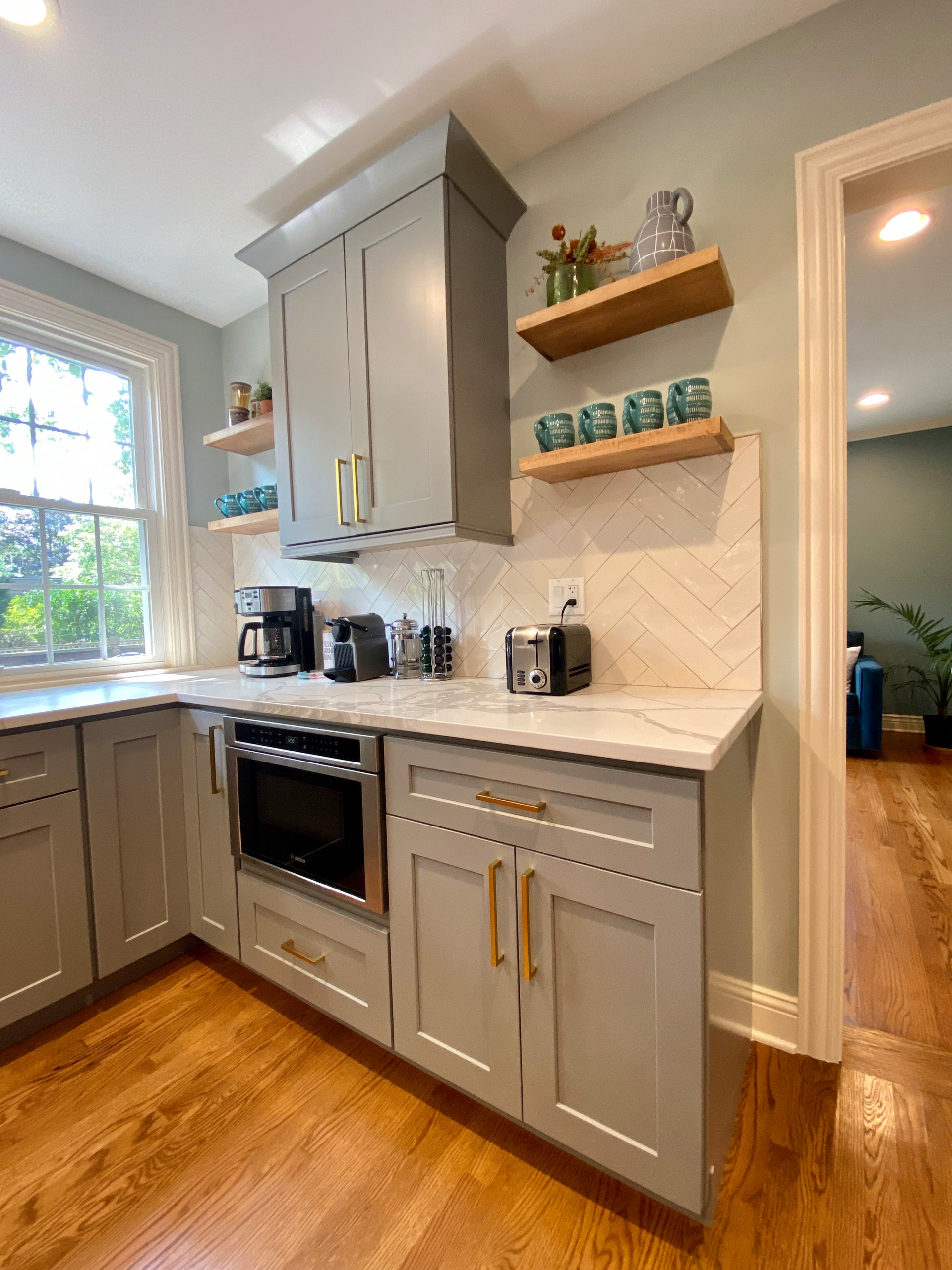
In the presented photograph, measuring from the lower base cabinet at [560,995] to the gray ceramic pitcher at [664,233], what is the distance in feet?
4.64

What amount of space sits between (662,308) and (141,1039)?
2.45 m

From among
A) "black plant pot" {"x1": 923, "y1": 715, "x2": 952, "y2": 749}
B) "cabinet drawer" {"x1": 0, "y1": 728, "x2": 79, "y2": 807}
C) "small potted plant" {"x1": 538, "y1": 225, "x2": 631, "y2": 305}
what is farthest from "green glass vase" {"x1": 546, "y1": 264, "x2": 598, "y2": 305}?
"black plant pot" {"x1": 923, "y1": 715, "x2": 952, "y2": 749}

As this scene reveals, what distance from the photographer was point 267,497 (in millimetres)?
2312

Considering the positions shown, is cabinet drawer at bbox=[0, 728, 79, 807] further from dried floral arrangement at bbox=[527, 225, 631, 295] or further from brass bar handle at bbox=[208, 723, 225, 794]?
dried floral arrangement at bbox=[527, 225, 631, 295]

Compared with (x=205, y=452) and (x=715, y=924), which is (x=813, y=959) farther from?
(x=205, y=452)

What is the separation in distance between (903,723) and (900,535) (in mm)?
1642

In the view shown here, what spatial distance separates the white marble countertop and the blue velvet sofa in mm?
3330

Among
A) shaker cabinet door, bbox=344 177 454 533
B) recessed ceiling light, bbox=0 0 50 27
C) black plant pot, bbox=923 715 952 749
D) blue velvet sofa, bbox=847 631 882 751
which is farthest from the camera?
black plant pot, bbox=923 715 952 749

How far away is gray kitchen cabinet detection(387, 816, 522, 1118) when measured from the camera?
3.68 feet

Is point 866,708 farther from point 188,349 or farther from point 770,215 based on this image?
point 188,349

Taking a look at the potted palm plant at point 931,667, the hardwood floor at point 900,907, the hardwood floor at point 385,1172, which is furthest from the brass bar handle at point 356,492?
the potted palm plant at point 931,667

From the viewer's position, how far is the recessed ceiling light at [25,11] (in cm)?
124

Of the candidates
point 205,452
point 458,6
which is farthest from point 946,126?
point 205,452

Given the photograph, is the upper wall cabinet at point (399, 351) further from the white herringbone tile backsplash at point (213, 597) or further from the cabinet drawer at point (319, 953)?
the cabinet drawer at point (319, 953)
